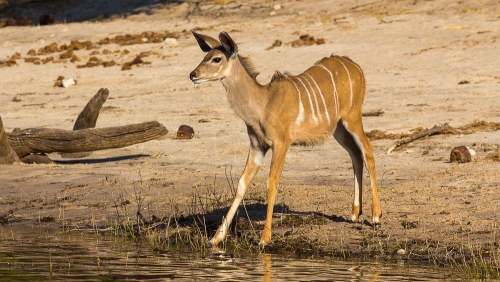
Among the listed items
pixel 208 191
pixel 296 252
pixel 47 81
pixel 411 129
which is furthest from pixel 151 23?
pixel 296 252

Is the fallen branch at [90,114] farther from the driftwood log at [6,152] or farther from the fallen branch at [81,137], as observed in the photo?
the driftwood log at [6,152]

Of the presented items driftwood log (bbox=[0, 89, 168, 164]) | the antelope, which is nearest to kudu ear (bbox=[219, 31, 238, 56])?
the antelope

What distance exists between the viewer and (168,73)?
19266 mm

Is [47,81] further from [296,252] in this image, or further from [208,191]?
[296,252]

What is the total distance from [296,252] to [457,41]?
10.7 metres

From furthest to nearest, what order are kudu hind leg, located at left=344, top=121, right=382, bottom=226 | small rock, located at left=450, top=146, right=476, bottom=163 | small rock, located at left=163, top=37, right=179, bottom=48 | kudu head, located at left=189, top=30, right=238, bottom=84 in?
small rock, located at left=163, top=37, right=179, bottom=48 < small rock, located at left=450, top=146, right=476, bottom=163 < kudu hind leg, located at left=344, top=121, right=382, bottom=226 < kudu head, located at left=189, top=30, right=238, bottom=84

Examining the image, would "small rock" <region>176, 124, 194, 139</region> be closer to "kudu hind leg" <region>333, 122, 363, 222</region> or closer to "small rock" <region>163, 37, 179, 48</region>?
"kudu hind leg" <region>333, 122, 363, 222</region>

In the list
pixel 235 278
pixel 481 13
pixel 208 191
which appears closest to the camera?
pixel 235 278

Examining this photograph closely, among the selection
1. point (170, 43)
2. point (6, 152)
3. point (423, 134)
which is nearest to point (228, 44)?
point (423, 134)

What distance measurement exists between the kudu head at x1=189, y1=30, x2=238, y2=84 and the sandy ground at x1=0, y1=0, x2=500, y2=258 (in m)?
1.57

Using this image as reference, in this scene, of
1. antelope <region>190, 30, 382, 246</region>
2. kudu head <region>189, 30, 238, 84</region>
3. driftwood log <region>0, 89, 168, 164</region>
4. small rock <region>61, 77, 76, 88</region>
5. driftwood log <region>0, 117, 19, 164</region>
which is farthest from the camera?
small rock <region>61, 77, 76, 88</region>

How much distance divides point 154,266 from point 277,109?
176 cm

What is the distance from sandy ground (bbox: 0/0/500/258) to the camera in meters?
9.92

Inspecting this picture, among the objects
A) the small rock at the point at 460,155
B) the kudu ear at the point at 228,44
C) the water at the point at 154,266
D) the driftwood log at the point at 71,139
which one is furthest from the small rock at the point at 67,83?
the kudu ear at the point at 228,44
